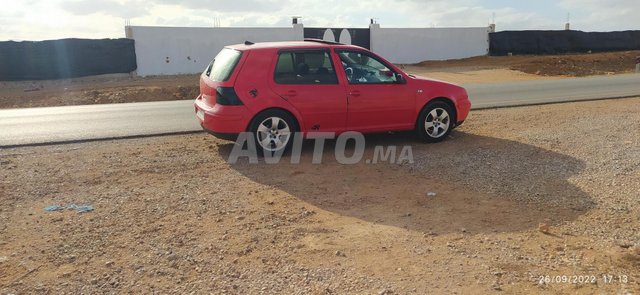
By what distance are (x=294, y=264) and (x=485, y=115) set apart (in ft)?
26.4

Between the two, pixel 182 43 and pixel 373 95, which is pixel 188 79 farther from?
pixel 373 95

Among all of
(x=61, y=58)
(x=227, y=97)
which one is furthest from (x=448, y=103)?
(x=61, y=58)

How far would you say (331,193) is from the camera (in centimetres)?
561

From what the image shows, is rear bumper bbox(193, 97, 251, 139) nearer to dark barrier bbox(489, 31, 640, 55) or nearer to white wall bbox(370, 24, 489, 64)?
white wall bbox(370, 24, 489, 64)

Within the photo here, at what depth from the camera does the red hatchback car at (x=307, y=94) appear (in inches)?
273

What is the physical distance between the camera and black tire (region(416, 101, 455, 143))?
782 cm

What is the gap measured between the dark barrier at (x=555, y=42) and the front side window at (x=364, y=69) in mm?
33102

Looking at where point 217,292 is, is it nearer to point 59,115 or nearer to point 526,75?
point 59,115

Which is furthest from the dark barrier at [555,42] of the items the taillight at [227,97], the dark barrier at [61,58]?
the taillight at [227,97]

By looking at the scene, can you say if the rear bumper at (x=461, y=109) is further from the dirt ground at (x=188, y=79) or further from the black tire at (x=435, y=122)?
the dirt ground at (x=188, y=79)

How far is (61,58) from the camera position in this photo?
917 inches

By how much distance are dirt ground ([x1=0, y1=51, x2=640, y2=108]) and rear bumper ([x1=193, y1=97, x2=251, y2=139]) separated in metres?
Result: 11.3

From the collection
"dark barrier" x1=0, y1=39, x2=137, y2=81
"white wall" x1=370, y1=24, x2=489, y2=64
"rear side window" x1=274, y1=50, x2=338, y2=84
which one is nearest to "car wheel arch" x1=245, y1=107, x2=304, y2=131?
"rear side window" x1=274, y1=50, x2=338, y2=84

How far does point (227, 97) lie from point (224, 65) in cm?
61
